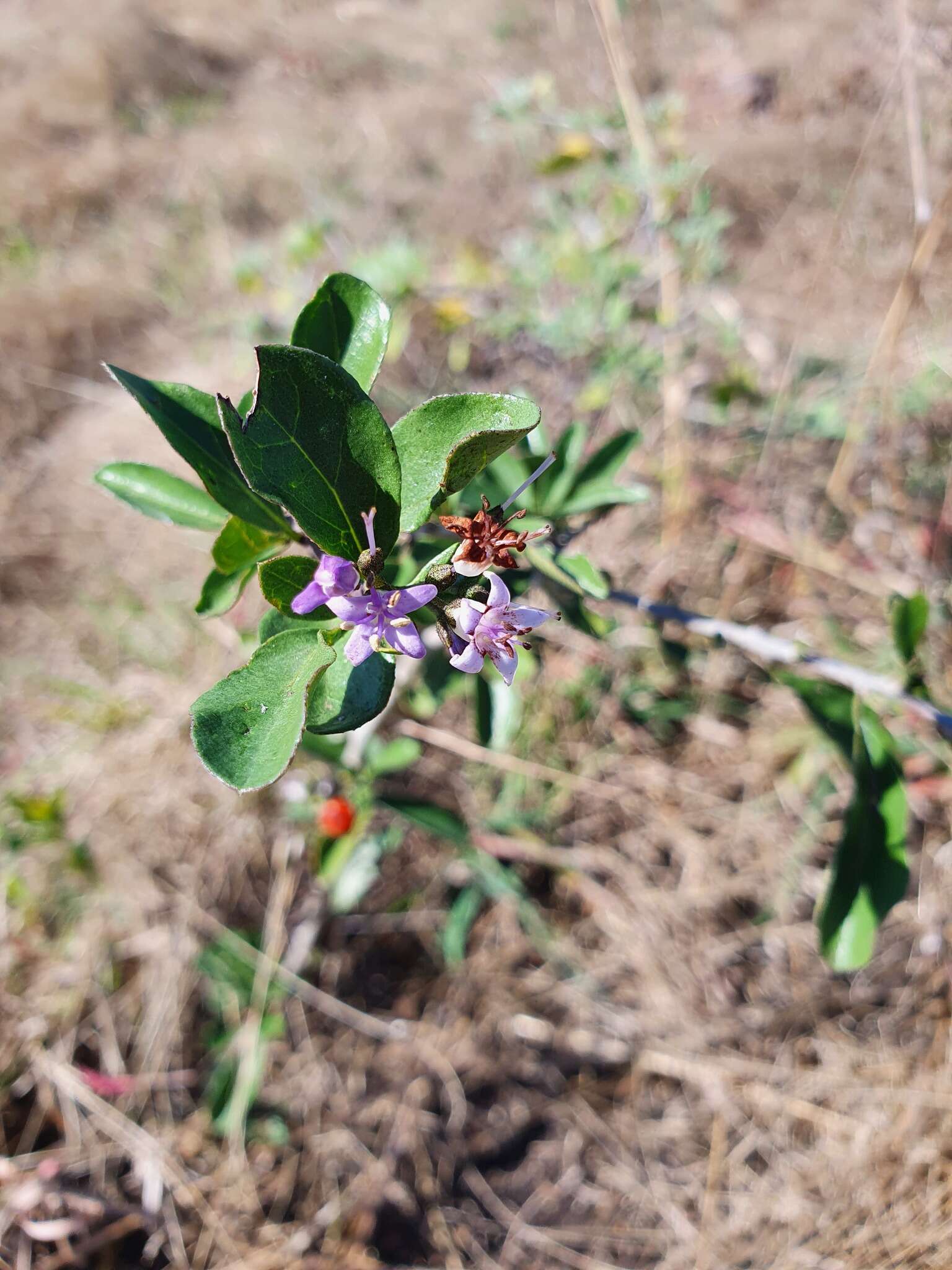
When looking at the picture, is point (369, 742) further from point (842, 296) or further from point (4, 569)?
point (842, 296)

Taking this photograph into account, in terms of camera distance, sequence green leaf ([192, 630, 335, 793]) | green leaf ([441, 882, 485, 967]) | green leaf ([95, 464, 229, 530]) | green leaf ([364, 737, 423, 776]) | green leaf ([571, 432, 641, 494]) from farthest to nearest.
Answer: green leaf ([441, 882, 485, 967]) < green leaf ([364, 737, 423, 776]) < green leaf ([571, 432, 641, 494]) < green leaf ([95, 464, 229, 530]) < green leaf ([192, 630, 335, 793])

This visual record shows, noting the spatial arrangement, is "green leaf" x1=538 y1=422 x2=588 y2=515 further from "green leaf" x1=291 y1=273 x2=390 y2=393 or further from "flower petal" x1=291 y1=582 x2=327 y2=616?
"flower petal" x1=291 y1=582 x2=327 y2=616

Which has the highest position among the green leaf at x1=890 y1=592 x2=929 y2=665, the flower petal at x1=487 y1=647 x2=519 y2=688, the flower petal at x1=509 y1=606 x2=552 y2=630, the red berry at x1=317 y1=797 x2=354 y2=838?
the flower petal at x1=509 y1=606 x2=552 y2=630

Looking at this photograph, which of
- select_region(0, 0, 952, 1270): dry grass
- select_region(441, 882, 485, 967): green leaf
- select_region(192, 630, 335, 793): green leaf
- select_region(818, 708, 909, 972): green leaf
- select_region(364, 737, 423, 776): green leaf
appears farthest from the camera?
select_region(441, 882, 485, 967): green leaf

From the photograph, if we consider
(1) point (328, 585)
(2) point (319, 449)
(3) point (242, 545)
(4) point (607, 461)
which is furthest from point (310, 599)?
(4) point (607, 461)

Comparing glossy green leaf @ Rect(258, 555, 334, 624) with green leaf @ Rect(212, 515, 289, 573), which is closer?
glossy green leaf @ Rect(258, 555, 334, 624)

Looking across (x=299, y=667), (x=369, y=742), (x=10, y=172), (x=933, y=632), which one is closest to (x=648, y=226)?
(x=933, y=632)

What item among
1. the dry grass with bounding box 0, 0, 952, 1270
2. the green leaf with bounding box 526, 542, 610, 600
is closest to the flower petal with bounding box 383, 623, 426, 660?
the green leaf with bounding box 526, 542, 610, 600
